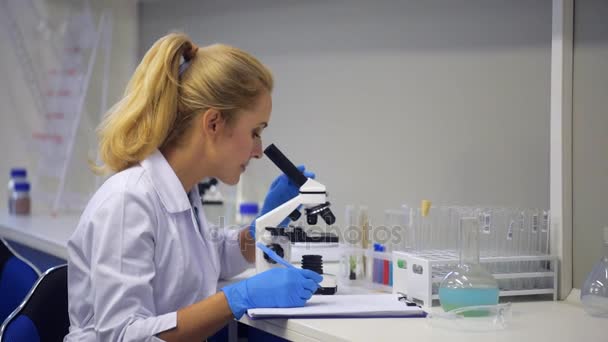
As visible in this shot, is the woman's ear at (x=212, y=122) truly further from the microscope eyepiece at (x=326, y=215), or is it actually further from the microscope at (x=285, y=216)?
the microscope eyepiece at (x=326, y=215)

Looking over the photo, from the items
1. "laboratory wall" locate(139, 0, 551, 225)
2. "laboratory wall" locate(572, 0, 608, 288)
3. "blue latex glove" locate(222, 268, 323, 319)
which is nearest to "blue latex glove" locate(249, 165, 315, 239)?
"blue latex glove" locate(222, 268, 323, 319)

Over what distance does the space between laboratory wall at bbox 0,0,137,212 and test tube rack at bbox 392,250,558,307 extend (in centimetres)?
209

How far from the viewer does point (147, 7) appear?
130 inches

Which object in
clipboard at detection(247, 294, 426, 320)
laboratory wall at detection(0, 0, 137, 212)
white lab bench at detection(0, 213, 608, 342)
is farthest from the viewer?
laboratory wall at detection(0, 0, 137, 212)

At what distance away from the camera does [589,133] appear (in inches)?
60.9

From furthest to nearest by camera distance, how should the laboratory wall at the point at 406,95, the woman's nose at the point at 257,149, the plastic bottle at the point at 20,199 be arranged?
the plastic bottle at the point at 20,199
the laboratory wall at the point at 406,95
the woman's nose at the point at 257,149

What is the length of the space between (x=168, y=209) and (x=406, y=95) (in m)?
1.03

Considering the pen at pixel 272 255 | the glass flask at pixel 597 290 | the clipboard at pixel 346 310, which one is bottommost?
the clipboard at pixel 346 310

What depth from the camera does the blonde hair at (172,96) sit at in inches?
56.4

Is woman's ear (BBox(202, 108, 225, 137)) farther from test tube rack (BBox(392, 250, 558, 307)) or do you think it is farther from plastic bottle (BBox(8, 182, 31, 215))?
plastic bottle (BBox(8, 182, 31, 215))

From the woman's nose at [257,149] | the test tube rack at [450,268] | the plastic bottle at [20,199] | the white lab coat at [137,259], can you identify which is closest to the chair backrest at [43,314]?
the white lab coat at [137,259]

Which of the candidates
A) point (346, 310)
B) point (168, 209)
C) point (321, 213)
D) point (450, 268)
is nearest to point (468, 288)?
point (450, 268)

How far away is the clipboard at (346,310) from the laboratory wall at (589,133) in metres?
0.45

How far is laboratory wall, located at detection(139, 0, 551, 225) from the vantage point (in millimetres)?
1839
